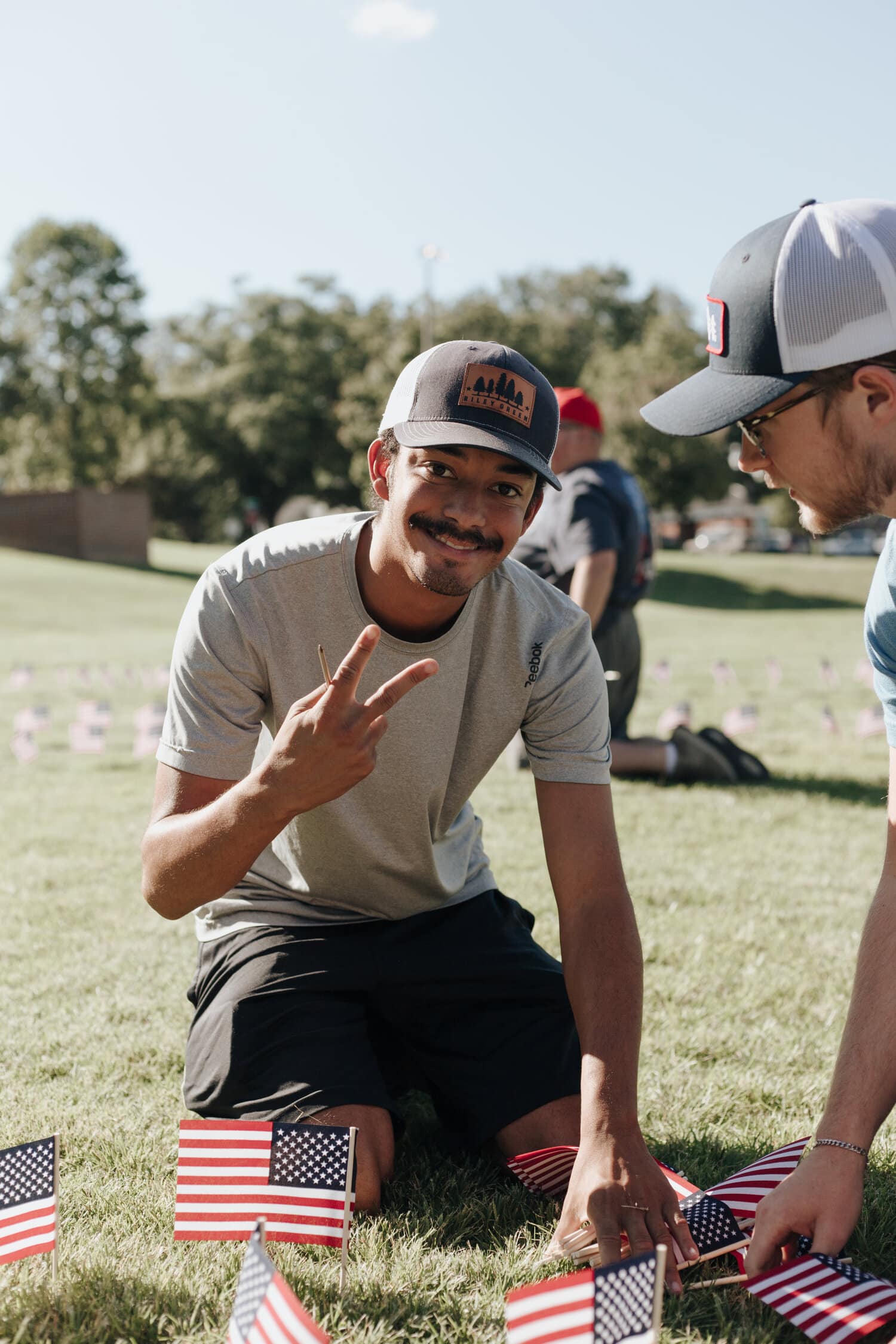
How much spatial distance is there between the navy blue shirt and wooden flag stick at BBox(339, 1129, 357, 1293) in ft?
14.9

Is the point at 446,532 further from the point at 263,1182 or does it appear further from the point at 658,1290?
the point at 658,1290

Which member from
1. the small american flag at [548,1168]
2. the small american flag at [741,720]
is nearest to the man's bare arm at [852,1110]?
the small american flag at [548,1168]

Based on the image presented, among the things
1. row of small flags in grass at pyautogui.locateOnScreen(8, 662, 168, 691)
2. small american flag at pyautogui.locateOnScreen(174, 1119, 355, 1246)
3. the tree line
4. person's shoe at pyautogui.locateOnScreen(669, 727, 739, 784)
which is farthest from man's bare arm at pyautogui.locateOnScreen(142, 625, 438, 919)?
the tree line

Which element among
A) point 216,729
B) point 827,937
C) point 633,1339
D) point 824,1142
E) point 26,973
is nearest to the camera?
point 633,1339

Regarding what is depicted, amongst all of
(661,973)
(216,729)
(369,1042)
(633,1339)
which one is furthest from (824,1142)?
(661,973)

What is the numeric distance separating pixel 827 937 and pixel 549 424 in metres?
2.70

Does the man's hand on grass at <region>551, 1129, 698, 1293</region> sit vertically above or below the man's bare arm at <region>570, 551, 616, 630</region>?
below

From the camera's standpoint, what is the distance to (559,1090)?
9.32ft

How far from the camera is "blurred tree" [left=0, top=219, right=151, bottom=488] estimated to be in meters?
47.3

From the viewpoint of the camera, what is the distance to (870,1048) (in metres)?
2.28

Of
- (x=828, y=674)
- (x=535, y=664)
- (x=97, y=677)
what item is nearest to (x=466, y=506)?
(x=535, y=664)

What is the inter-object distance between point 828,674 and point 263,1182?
1010 cm

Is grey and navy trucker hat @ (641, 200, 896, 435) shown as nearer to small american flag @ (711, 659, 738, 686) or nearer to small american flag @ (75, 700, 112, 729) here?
small american flag @ (75, 700, 112, 729)

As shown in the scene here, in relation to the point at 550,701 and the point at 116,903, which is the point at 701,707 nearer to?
the point at 116,903
